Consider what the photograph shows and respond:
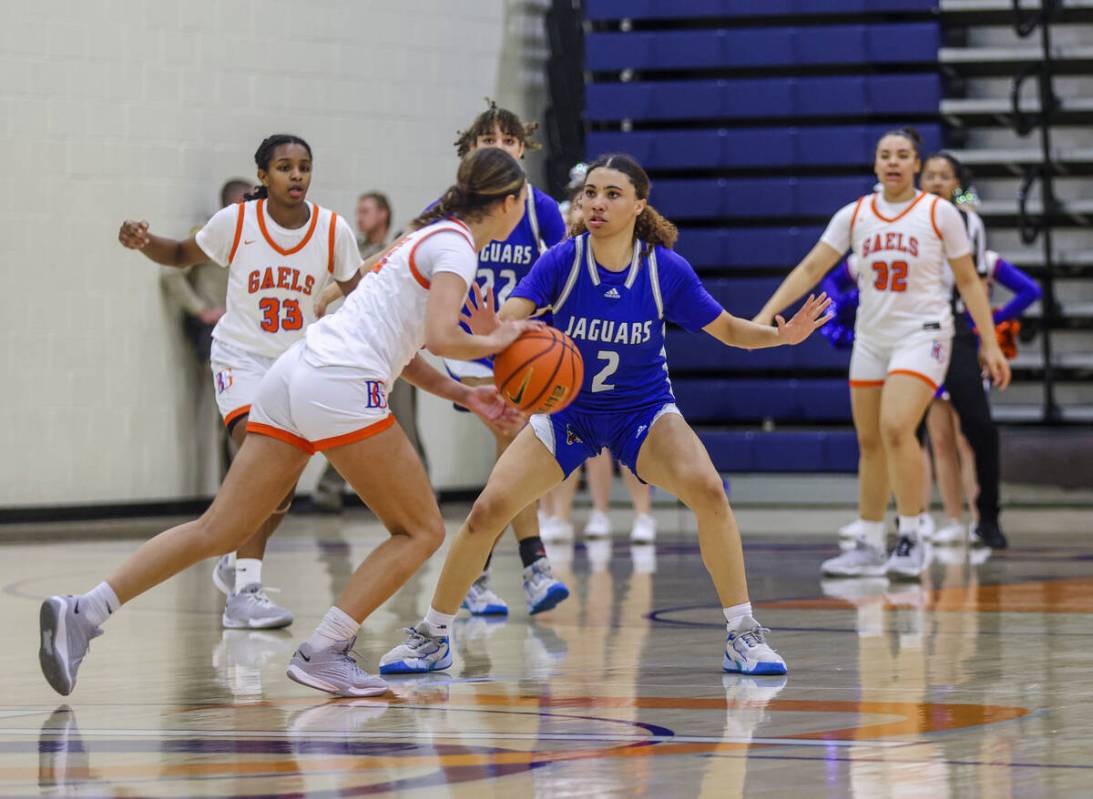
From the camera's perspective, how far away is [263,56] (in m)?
12.3

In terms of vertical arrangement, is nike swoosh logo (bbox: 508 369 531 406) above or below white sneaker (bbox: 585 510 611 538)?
above

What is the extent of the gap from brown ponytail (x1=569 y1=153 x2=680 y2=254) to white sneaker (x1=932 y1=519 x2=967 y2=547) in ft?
17.0

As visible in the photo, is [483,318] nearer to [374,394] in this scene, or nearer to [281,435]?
[374,394]

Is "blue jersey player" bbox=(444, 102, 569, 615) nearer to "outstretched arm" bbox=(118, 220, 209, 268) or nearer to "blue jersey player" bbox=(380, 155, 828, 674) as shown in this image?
"outstretched arm" bbox=(118, 220, 209, 268)

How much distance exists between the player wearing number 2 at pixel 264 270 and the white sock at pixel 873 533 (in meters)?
3.05

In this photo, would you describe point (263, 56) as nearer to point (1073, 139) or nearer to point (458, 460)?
point (458, 460)

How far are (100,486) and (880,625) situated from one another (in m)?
6.46

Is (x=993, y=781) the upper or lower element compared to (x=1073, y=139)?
lower

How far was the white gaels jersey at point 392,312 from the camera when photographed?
491cm

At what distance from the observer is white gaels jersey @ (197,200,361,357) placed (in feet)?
22.1

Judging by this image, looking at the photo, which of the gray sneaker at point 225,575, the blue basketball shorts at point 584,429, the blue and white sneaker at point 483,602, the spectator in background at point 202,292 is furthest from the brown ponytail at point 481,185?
the spectator in background at point 202,292

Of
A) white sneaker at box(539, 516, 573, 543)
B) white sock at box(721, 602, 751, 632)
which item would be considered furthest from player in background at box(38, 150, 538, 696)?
white sneaker at box(539, 516, 573, 543)

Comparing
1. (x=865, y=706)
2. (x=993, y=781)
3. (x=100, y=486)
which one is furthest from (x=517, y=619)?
(x=100, y=486)

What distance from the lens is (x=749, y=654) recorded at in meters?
5.37
